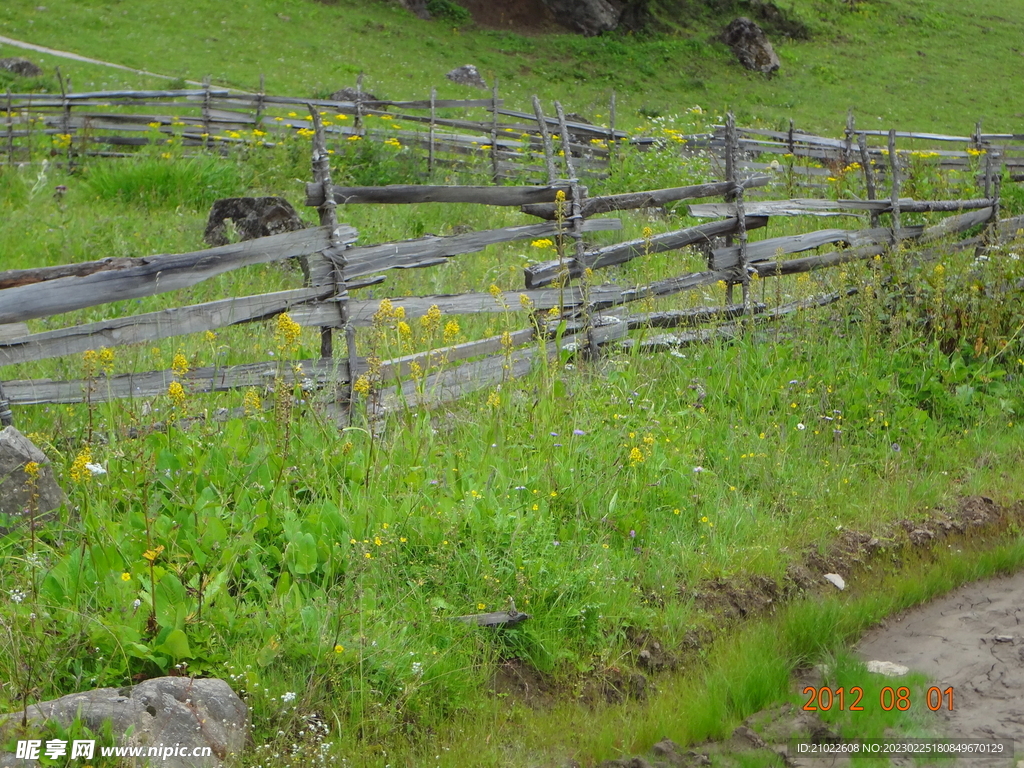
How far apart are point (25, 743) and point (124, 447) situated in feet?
5.48

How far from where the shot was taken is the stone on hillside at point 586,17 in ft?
97.3

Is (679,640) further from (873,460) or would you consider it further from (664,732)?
(873,460)

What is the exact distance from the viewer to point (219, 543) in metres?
3.30

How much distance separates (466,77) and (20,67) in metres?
10.8

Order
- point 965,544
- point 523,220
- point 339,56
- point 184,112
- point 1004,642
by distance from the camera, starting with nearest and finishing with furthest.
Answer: point 1004,642
point 965,544
point 523,220
point 184,112
point 339,56

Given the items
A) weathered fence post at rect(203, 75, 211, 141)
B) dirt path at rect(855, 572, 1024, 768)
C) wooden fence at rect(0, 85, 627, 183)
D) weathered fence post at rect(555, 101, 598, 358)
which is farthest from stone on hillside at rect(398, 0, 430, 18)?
dirt path at rect(855, 572, 1024, 768)

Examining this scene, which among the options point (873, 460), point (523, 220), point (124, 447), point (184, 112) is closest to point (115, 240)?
point (523, 220)

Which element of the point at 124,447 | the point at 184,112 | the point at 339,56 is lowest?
the point at 124,447

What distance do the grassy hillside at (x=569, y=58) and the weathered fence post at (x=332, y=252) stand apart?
54.0ft

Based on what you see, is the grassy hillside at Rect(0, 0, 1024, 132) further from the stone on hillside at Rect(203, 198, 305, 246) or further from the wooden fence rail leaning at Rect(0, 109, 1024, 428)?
the wooden fence rail leaning at Rect(0, 109, 1024, 428)

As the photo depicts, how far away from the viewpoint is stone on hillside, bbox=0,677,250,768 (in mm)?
2465

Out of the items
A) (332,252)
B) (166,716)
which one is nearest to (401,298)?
(332,252)

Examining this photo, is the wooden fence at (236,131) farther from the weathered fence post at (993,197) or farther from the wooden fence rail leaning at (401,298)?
the wooden fence rail leaning at (401,298)

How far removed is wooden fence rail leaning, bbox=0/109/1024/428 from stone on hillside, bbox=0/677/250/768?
4.75 feet
